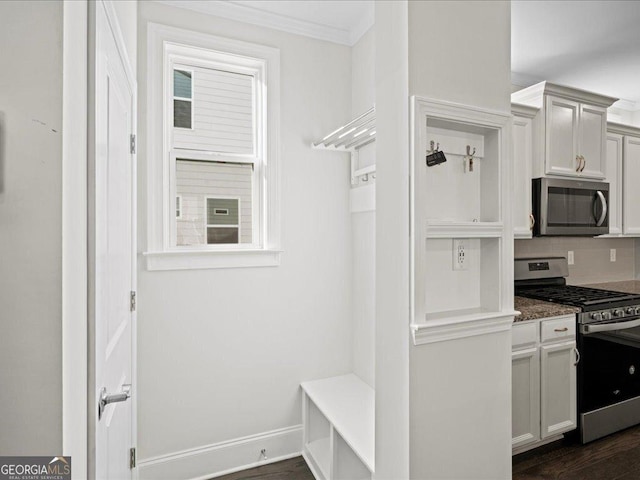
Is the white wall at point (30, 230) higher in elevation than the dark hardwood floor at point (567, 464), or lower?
higher

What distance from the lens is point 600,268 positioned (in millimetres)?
3727

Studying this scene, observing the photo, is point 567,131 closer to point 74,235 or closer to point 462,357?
point 462,357

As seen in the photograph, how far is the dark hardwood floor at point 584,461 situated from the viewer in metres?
2.17

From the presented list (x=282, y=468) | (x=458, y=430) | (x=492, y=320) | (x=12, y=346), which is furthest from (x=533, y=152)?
(x=12, y=346)

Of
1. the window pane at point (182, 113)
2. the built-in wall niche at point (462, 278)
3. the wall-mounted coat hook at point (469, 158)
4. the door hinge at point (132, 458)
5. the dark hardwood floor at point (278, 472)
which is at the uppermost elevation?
the window pane at point (182, 113)

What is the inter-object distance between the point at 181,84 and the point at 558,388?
3053mm

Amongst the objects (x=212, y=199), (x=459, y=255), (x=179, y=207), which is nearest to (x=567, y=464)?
(x=459, y=255)

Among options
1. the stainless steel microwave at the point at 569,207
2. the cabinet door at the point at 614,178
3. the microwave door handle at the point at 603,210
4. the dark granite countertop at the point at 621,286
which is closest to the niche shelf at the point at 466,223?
the stainless steel microwave at the point at 569,207

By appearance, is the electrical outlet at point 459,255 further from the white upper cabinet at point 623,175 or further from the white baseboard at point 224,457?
the white upper cabinet at point 623,175

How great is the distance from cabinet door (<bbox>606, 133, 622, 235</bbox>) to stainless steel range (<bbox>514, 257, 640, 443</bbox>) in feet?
3.03

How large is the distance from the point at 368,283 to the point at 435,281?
3.23 feet

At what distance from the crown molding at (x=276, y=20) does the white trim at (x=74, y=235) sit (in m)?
1.67

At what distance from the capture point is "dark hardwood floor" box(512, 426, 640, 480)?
2.17 metres

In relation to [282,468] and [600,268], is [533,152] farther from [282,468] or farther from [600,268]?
[282,468]
